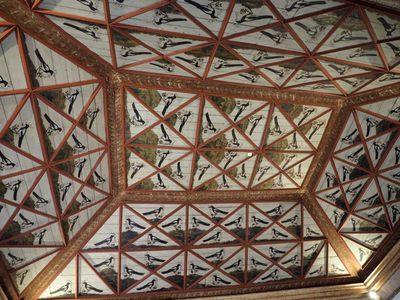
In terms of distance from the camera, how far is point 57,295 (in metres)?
12.8

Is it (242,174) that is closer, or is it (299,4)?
(299,4)

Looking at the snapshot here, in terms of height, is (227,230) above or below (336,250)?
above

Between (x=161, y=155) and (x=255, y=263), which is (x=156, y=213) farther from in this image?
(x=255, y=263)

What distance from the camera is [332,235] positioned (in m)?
14.6

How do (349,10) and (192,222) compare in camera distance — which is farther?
(192,222)

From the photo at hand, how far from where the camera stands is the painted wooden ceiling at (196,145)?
8086 millimetres

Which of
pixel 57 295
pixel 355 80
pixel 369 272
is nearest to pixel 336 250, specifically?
pixel 369 272

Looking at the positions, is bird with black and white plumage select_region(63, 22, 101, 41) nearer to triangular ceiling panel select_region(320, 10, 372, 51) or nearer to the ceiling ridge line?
triangular ceiling panel select_region(320, 10, 372, 51)

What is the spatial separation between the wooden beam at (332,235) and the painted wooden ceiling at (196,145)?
21cm

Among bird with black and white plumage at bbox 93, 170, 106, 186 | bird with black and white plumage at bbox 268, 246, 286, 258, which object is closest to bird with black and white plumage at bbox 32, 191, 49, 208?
bird with black and white plumage at bbox 93, 170, 106, 186

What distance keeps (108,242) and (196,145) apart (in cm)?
491

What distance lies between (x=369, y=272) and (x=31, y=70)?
14.8 m

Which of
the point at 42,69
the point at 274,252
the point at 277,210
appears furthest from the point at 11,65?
the point at 274,252

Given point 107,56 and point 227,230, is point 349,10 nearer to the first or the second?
point 107,56
